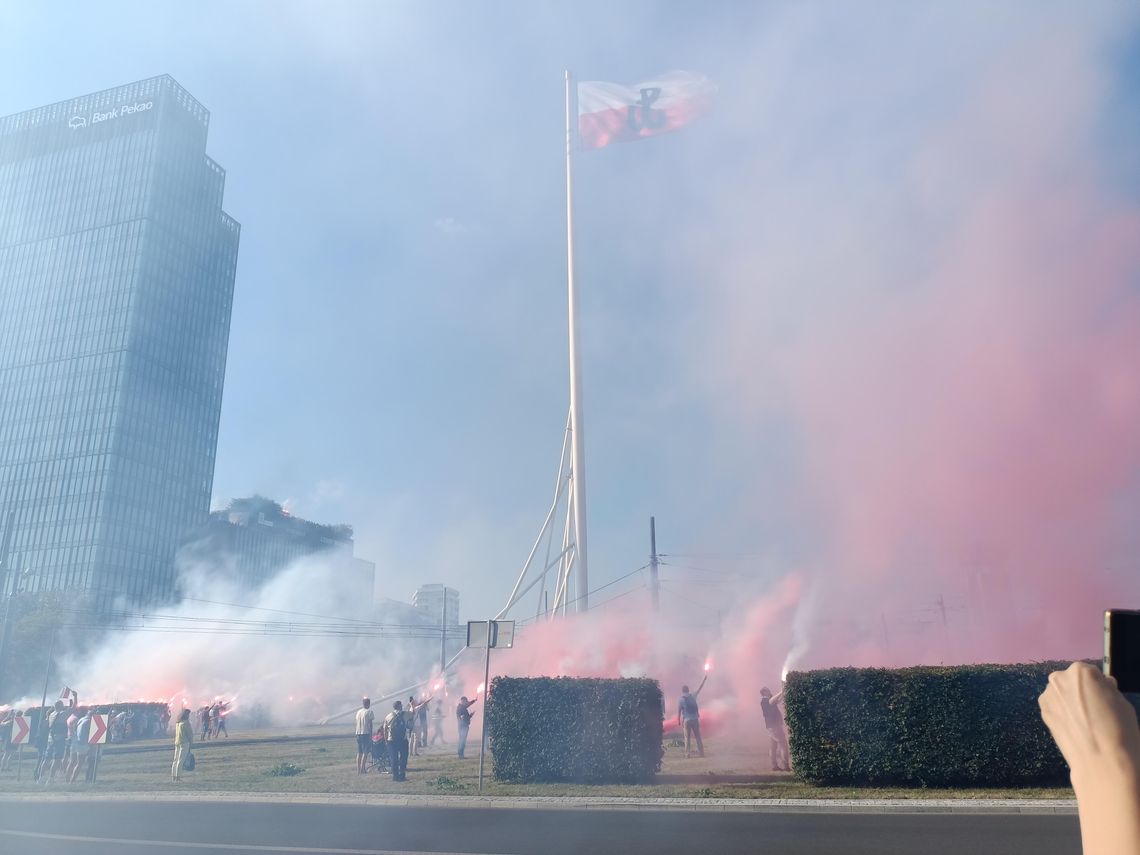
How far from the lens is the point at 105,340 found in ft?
286

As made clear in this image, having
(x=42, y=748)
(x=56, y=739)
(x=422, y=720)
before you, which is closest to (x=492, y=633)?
(x=422, y=720)

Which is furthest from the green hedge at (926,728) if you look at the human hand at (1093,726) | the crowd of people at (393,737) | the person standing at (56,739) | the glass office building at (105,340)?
the glass office building at (105,340)

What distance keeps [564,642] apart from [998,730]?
72.4 feet

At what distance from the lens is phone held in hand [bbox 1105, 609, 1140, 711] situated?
190cm

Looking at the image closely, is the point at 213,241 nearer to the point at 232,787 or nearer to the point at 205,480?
the point at 205,480

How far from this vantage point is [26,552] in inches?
3526

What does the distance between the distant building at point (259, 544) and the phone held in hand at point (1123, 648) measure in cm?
10873

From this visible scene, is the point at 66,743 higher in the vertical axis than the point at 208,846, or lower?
higher

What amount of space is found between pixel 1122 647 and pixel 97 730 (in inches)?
849

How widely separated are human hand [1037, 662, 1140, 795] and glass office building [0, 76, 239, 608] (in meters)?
86.9

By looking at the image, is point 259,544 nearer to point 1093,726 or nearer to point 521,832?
point 521,832

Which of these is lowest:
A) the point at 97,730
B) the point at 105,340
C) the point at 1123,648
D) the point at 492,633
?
the point at 97,730

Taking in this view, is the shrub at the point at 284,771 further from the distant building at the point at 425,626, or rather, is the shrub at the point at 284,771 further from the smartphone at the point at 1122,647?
the smartphone at the point at 1122,647

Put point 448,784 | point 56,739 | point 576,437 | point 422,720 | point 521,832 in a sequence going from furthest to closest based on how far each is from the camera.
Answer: point 576,437 → point 422,720 → point 56,739 → point 448,784 → point 521,832
